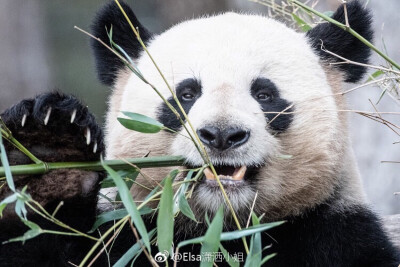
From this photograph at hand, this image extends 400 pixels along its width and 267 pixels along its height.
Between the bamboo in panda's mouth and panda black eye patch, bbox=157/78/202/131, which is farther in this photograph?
panda black eye patch, bbox=157/78/202/131

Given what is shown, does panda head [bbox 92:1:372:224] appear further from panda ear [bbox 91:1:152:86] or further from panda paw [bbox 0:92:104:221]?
panda paw [bbox 0:92:104:221]

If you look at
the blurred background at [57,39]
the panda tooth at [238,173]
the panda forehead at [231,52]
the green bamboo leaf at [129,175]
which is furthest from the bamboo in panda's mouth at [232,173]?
the blurred background at [57,39]

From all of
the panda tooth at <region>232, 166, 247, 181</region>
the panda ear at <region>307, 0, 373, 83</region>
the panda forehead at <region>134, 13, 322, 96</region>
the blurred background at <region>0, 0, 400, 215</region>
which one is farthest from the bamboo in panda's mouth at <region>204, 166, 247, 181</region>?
the blurred background at <region>0, 0, 400, 215</region>

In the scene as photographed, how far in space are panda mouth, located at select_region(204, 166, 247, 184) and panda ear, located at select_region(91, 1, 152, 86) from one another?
3.18 ft

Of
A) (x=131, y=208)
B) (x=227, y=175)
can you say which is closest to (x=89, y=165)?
(x=131, y=208)

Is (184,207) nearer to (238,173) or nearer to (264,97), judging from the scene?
(238,173)

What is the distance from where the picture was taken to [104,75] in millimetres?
3371

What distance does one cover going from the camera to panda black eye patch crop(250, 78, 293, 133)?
285cm

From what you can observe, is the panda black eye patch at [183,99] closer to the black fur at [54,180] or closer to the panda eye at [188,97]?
the panda eye at [188,97]

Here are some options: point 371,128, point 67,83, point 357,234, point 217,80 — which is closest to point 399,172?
point 371,128

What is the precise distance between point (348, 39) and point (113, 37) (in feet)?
3.65

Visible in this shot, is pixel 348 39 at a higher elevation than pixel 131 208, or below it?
higher

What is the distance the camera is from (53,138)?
238 centimetres

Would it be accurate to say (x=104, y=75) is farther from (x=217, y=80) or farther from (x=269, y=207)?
(x=269, y=207)
